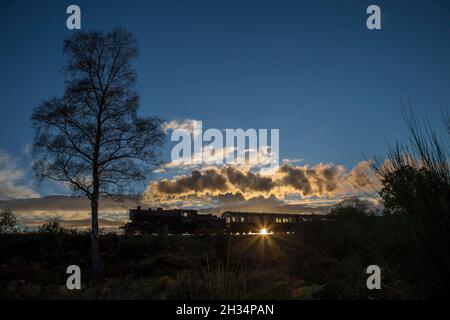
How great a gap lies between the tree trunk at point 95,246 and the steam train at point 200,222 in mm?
19864

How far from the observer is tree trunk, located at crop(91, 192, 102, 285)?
48.6ft

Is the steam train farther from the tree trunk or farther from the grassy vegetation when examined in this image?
the tree trunk

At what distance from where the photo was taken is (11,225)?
25.2 metres

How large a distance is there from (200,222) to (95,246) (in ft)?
84.1

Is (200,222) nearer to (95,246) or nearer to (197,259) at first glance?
(197,259)

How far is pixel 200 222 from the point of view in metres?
40.5

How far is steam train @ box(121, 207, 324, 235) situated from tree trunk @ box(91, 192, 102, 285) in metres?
19.9

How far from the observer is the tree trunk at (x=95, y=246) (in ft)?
48.6

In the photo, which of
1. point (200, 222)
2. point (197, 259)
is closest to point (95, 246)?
point (197, 259)

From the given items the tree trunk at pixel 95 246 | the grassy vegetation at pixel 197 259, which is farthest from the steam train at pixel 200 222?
the tree trunk at pixel 95 246

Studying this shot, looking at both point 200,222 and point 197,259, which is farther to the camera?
point 200,222

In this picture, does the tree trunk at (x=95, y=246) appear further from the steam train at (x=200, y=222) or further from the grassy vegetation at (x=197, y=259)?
the steam train at (x=200, y=222)

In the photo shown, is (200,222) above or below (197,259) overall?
above
